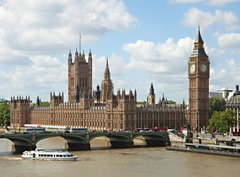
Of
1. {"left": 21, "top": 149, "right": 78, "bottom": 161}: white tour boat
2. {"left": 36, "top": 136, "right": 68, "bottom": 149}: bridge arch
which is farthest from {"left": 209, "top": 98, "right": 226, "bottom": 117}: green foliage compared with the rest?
{"left": 21, "top": 149, "right": 78, "bottom": 161}: white tour boat

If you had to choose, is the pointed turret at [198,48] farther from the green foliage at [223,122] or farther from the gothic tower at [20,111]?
the gothic tower at [20,111]

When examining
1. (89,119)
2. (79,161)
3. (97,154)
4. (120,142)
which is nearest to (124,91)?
(89,119)

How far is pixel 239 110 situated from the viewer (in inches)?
4961

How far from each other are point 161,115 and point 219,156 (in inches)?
Answer: 2240

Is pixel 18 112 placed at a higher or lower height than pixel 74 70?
lower

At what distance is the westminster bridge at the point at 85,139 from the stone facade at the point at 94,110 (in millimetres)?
21411

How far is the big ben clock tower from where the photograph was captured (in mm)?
129000

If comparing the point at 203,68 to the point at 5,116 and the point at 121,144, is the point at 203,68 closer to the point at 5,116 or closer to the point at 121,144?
the point at 121,144

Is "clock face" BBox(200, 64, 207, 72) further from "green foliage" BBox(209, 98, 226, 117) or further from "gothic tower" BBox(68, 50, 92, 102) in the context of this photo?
"gothic tower" BBox(68, 50, 92, 102)

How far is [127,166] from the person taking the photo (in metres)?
67.9

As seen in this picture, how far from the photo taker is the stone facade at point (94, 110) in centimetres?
13075

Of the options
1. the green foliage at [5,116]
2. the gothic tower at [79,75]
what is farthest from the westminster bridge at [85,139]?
the green foliage at [5,116]

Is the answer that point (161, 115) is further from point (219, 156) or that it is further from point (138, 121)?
point (219, 156)

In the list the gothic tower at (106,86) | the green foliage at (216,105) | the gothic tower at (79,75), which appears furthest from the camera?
the gothic tower at (79,75)
